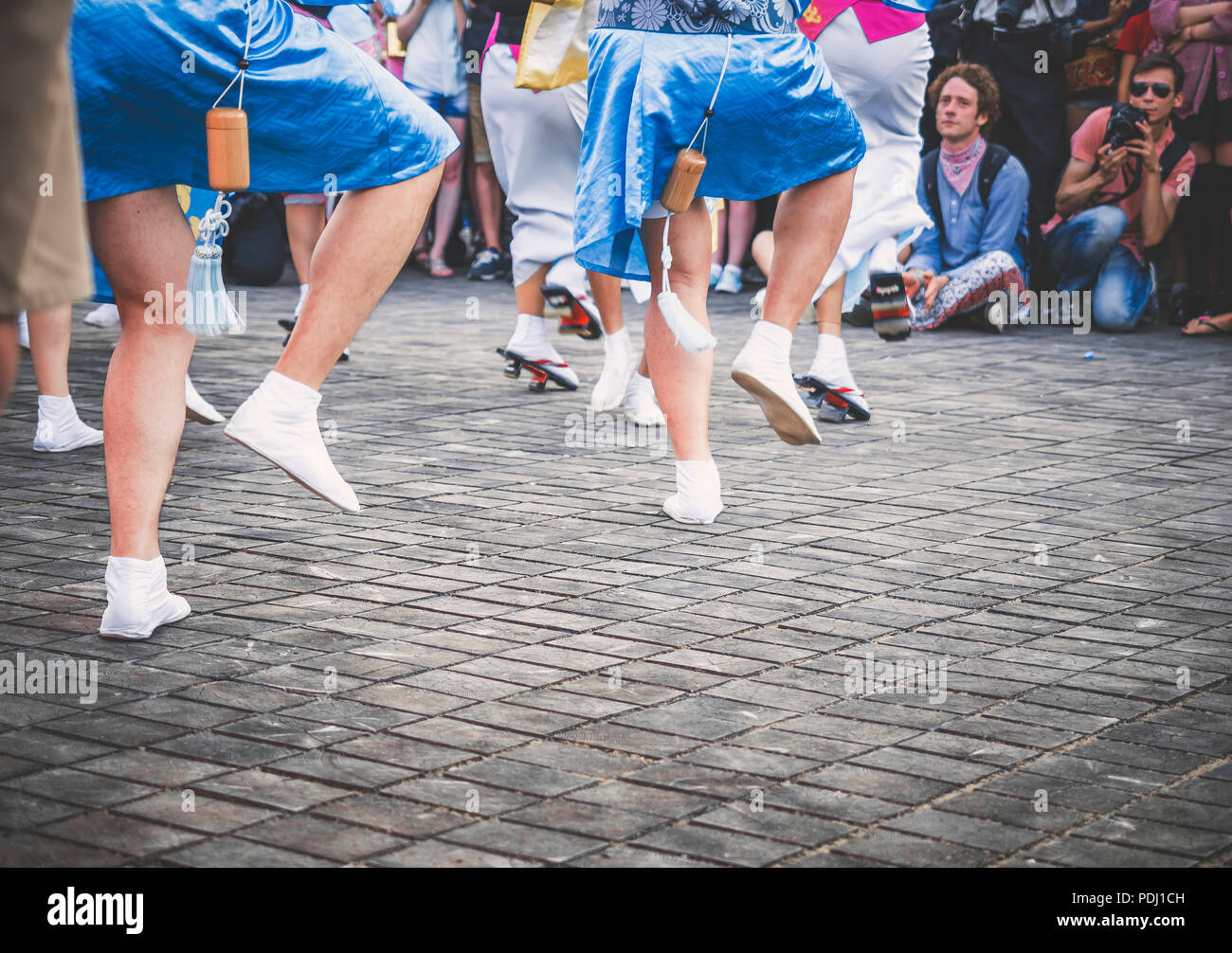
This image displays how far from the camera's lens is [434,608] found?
3.54 meters

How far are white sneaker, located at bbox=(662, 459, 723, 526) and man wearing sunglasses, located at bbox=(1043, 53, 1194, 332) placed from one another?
5.40 meters

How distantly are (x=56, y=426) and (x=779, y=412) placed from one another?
2547 mm

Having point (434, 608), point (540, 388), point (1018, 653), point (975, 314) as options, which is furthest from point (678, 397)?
point (975, 314)

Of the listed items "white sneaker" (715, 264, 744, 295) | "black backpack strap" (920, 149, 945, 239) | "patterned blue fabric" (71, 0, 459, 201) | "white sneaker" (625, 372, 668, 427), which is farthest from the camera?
"white sneaker" (715, 264, 744, 295)

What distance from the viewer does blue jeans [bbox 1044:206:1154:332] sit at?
29.7ft

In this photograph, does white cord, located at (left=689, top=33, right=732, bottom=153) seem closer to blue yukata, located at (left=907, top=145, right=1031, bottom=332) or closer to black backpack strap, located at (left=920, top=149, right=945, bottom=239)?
blue yukata, located at (left=907, top=145, right=1031, bottom=332)

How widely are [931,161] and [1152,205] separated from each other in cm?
132

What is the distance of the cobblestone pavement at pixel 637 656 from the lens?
239 cm

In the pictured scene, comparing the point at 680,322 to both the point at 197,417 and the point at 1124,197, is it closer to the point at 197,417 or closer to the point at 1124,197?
the point at 197,417

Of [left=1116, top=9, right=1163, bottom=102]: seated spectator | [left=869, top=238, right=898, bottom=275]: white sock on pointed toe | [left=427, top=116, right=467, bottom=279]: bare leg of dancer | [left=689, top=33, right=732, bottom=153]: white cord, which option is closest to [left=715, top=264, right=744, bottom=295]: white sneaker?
[left=427, top=116, right=467, bottom=279]: bare leg of dancer

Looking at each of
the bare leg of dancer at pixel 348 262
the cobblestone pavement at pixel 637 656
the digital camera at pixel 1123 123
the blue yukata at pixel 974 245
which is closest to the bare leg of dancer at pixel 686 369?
the cobblestone pavement at pixel 637 656

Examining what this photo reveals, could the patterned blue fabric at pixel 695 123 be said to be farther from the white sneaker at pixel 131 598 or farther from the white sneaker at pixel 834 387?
the white sneaker at pixel 834 387

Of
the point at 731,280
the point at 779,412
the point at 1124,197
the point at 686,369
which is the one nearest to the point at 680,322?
the point at 686,369

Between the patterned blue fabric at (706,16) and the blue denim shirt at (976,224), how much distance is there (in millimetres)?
4997
